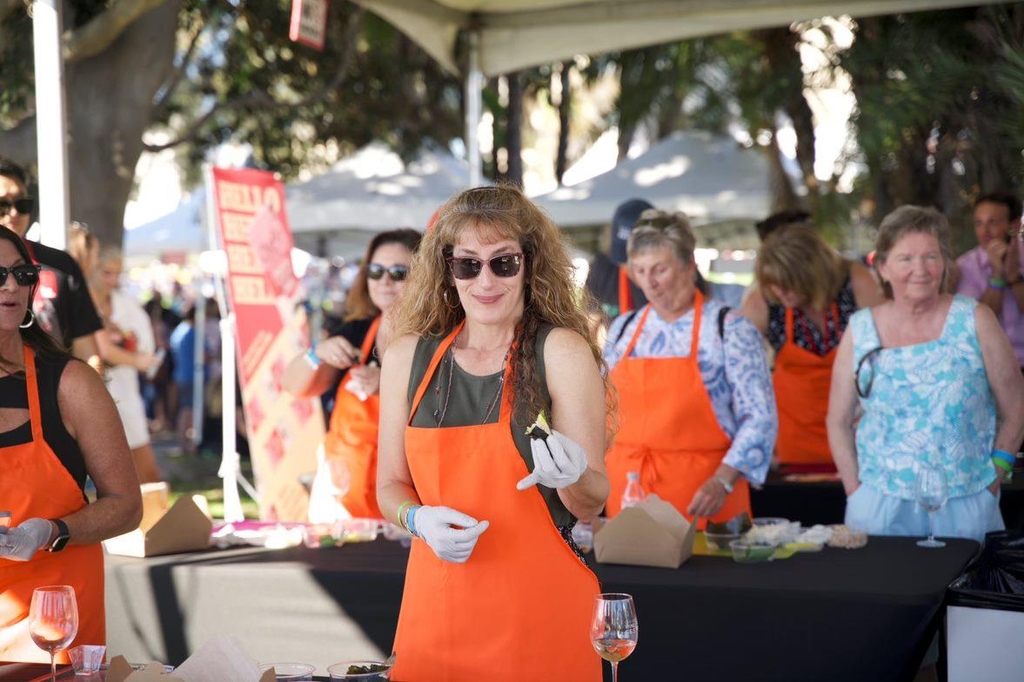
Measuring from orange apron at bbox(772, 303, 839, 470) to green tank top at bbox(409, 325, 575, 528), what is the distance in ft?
9.29

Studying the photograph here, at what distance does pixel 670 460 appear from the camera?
3.72 meters

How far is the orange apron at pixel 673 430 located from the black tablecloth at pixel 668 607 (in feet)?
1.90

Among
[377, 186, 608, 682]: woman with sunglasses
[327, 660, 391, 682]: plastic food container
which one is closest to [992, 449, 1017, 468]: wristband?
[377, 186, 608, 682]: woman with sunglasses

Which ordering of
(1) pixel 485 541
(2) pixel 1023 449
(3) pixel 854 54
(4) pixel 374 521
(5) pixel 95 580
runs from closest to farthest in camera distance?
1. (1) pixel 485 541
2. (5) pixel 95 580
3. (4) pixel 374 521
4. (2) pixel 1023 449
5. (3) pixel 854 54

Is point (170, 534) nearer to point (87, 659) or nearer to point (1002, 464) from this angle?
point (87, 659)

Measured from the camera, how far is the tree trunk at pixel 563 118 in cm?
1484

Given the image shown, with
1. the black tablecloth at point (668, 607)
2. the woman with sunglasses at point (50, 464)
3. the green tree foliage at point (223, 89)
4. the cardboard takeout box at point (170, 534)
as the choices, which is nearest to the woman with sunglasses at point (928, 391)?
the black tablecloth at point (668, 607)

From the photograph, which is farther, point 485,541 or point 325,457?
point 325,457

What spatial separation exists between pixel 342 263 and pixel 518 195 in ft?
51.7

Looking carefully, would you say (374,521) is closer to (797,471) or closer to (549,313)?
(549,313)

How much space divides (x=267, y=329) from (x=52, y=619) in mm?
4290

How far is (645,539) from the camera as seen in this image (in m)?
3.01

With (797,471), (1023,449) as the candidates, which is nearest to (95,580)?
(797,471)

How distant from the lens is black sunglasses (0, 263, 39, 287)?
2.47 meters
